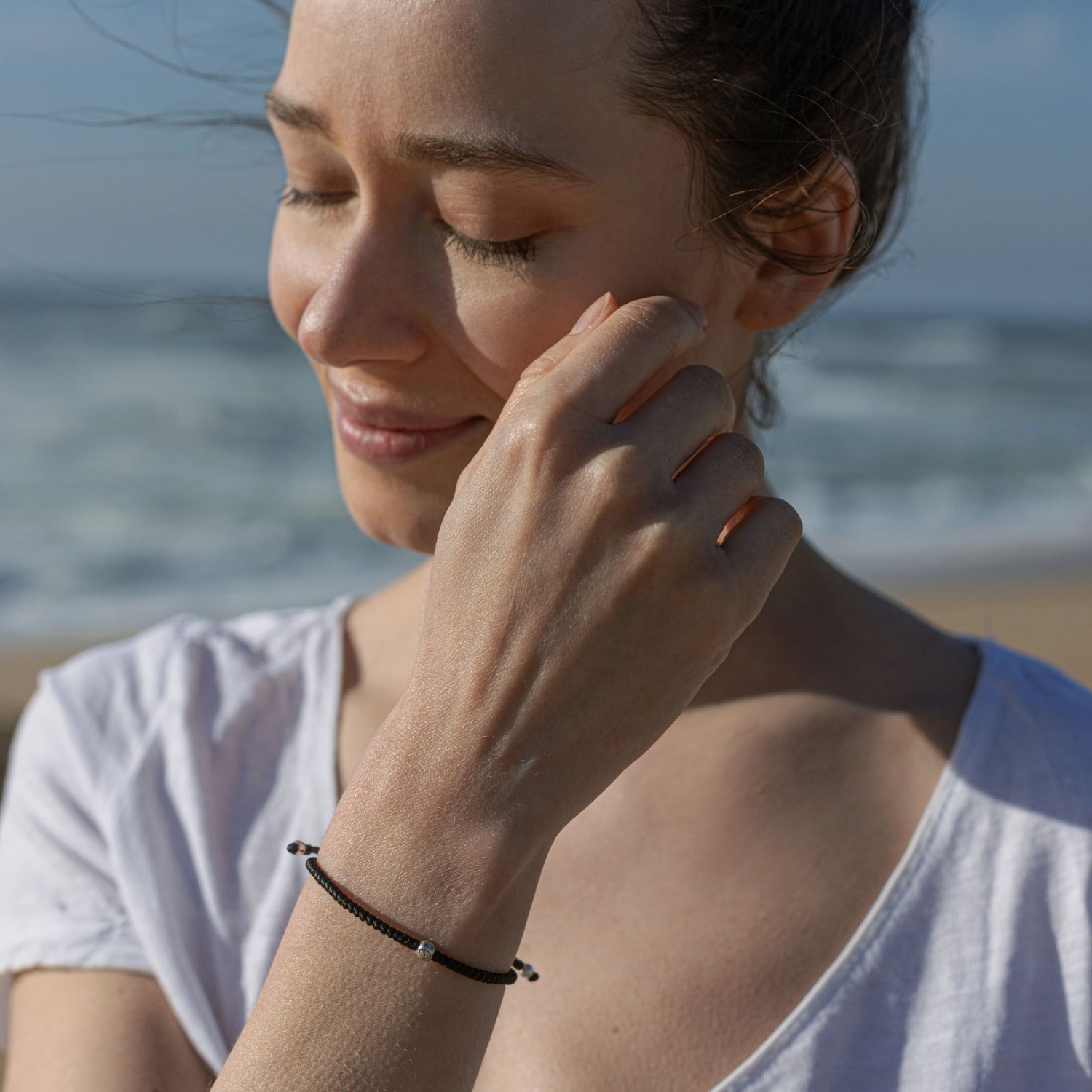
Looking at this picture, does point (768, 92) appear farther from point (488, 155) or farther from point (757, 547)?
point (757, 547)

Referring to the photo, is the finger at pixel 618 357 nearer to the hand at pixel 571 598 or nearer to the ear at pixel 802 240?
the hand at pixel 571 598

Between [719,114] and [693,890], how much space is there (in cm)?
100

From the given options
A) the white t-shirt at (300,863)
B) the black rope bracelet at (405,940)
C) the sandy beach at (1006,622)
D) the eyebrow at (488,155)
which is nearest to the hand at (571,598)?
the black rope bracelet at (405,940)

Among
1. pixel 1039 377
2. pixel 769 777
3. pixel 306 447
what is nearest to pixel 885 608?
pixel 769 777

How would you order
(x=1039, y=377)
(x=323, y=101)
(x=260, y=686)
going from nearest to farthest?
1. (x=323, y=101)
2. (x=260, y=686)
3. (x=1039, y=377)

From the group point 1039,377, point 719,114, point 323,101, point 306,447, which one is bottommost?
point 323,101

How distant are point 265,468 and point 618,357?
37.2 ft

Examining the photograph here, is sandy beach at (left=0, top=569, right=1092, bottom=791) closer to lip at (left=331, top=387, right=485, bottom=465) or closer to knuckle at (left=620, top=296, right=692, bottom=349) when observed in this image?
lip at (left=331, top=387, right=485, bottom=465)

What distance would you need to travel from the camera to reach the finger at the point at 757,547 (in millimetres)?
1304

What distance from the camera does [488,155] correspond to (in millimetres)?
1383

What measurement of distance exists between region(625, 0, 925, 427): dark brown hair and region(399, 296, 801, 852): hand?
14.8 inches

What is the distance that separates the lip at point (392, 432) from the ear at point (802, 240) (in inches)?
17.1

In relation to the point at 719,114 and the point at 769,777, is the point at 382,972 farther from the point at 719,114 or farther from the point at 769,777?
the point at 719,114

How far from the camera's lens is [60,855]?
177cm
